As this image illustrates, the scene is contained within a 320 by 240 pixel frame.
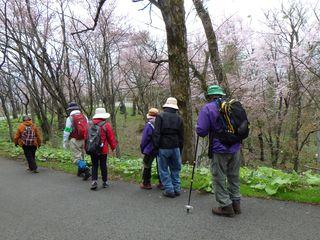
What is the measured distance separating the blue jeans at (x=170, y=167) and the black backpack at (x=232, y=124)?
152 centimetres

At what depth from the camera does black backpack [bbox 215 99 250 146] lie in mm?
4820

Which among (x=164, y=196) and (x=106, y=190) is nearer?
(x=164, y=196)

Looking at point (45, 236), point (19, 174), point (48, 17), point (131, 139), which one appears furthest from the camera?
point (131, 139)

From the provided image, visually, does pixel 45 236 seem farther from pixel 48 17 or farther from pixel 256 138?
pixel 256 138

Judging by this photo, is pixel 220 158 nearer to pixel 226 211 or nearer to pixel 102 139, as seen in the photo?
pixel 226 211

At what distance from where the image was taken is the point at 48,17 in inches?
627

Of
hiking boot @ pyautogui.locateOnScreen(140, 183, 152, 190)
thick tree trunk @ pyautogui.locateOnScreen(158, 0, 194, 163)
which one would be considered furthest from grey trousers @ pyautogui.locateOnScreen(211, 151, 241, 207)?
thick tree trunk @ pyautogui.locateOnScreen(158, 0, 194, 163)

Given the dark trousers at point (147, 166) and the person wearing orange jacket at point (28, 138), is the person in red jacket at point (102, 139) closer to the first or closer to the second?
the dark trousers at point (147, 166)

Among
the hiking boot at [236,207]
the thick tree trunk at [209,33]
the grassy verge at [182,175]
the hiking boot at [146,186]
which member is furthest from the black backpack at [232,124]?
the thick tree trunk at [209,33]

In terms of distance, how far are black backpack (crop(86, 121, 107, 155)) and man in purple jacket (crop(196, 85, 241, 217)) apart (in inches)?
107

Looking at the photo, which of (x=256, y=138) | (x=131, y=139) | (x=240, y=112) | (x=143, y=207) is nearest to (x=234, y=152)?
(x=240, y=112)

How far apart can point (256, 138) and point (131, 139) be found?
10.6m

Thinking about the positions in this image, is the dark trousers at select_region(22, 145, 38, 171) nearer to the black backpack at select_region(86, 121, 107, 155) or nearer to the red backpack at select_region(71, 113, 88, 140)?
the red backpack at select_region(71, 113, 88, 140)

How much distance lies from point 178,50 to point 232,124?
14.4 ft
